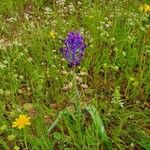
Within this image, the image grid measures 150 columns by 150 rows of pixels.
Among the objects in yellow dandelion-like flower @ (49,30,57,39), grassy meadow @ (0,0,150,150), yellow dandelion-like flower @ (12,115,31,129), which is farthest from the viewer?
yellow dandelion-like flower @ (49,30,57,39)

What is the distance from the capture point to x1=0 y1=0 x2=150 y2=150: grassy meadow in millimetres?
2732

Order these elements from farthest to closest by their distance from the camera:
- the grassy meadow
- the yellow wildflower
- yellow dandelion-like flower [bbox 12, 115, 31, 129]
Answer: the yellow wildflower → the grassy meadow → yellow dandelion-like flower [bbox 12, 115, 31, 129]

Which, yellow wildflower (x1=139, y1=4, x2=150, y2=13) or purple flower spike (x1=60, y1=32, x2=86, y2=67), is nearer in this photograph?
purple flower spike (x1=60, y1=32, x2=86, y2=67)

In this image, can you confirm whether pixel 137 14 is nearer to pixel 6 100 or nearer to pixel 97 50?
pixel 97 50

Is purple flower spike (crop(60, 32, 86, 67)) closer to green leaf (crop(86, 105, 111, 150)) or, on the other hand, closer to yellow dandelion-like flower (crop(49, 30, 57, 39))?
green leaf (crop(86, 105, 111, 150))

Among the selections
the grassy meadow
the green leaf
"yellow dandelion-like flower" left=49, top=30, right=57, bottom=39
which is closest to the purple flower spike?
the grassy meadow

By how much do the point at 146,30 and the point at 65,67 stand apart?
78 centimetres

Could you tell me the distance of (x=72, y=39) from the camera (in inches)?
104

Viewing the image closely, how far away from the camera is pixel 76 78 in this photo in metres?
3.24

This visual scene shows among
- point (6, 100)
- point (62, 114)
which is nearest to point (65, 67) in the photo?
point (6, 100)

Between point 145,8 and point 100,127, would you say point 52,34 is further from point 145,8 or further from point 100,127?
point 100,127

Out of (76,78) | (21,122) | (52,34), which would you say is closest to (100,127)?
(21,122)

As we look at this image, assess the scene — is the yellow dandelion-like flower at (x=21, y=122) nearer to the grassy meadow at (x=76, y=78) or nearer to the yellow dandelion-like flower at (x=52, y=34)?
the grassy meadow at (x=76, y=78)

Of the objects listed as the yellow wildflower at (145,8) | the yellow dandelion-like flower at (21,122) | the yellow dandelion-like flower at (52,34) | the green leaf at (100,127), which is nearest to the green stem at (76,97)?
the green leaf at (100,127)
